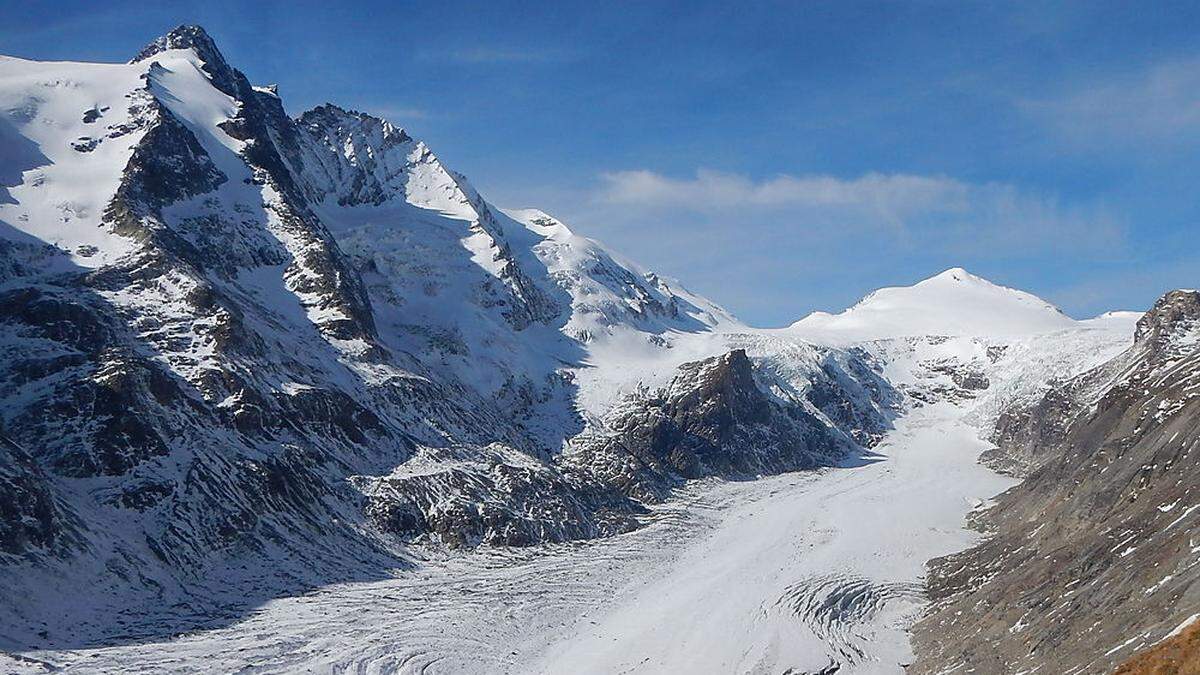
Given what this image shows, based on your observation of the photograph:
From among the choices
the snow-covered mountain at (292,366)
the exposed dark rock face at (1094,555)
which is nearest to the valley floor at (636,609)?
the exposed dark rock face at (1094,555)

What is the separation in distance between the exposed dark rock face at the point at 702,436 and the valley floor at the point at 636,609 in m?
14.8

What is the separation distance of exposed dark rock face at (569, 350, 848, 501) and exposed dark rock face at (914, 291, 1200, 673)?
45.1 metres

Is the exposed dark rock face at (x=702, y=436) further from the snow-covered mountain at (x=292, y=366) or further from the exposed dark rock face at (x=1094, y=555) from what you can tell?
the exposed dark rock face at (x=1094, y=555)

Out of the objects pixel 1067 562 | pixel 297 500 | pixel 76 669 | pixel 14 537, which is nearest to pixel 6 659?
pixel 76 669

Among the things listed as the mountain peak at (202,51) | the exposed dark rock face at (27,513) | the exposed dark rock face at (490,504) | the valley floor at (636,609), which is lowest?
the valley floor at (636,609)

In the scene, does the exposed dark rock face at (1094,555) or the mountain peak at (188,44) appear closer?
the exposed dark rock face at (1094,555)

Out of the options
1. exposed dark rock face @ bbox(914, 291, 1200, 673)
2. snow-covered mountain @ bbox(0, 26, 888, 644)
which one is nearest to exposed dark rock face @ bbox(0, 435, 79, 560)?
snow-covered mountain @ bbox(0, 26, 888, 644)

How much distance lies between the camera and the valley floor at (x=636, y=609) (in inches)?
2343

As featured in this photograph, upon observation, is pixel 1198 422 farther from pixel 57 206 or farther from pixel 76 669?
pixel 57 206

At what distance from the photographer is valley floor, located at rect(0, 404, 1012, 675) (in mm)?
59500

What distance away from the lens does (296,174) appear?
15788cm

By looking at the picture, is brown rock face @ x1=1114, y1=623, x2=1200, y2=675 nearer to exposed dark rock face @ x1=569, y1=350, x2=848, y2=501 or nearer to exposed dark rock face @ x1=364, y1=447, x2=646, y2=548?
exposed dark rock face @ x1=364, y1=447, x2=646, y2=548

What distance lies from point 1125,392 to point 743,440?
6045 cm

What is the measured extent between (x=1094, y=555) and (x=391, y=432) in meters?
65.1
